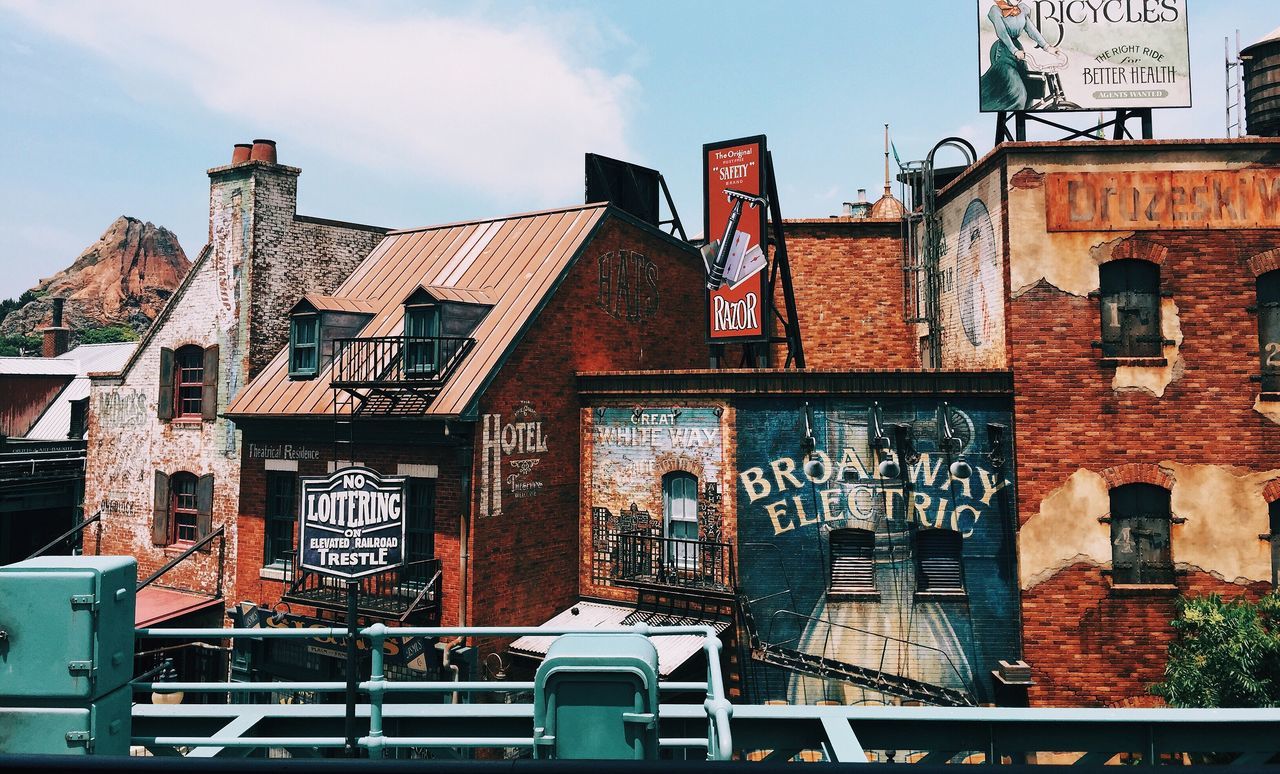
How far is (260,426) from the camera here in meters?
19.7

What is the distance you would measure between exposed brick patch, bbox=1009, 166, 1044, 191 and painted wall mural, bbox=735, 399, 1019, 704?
442cm

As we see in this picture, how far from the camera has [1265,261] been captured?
15.8 m

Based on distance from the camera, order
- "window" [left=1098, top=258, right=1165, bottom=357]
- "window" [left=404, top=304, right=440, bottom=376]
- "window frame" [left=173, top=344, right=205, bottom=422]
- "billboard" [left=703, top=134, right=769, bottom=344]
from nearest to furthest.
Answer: "window" [left=1098, top=258, right=1165, bottom=357]
"window" [left=404, top=304, right=440, bottom=376]
"billboard" [left=703, top=134, right=769, bottom=344]
"window frame" [left=173, top=344, right=205, bottom=422]

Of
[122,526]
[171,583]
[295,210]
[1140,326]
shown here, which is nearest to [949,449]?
[1140,326]

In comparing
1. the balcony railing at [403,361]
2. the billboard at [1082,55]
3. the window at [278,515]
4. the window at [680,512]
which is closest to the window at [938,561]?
the window at [680,512]

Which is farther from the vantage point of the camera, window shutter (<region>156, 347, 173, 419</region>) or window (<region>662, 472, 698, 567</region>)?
window shutter (<region>156, 347, 173, 419</region>)

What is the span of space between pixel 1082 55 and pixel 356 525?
1728 centimetres

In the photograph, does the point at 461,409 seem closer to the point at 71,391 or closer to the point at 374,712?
the point at 374,712

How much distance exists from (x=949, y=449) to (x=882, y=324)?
9.27 metres

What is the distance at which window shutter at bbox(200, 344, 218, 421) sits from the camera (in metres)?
21.6

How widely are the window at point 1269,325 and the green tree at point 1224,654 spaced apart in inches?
168

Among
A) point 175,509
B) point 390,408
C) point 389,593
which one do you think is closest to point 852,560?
point 389,593

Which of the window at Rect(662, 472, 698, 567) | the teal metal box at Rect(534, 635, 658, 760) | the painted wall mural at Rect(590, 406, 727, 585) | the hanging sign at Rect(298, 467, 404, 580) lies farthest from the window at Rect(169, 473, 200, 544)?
the teal metal box at Rect(534, 635, 658, 760)

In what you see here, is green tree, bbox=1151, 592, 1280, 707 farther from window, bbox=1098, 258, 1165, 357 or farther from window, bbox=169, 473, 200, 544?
window, bbox=169, 473, 200, 544
